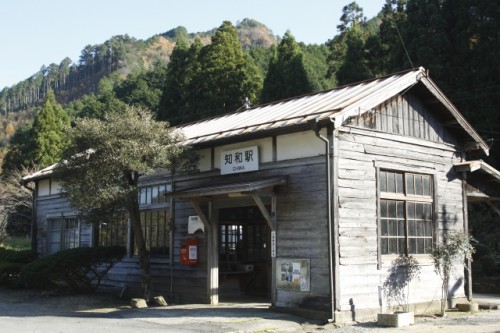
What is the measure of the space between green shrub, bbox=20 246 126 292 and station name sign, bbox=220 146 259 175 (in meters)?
4.16

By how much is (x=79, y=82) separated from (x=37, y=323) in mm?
97748

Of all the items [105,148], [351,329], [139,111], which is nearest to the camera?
[351,329]

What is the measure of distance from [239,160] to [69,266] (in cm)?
523

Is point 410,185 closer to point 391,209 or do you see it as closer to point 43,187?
point 391,209

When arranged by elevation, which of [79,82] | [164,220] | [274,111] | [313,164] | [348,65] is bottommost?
[164,220]

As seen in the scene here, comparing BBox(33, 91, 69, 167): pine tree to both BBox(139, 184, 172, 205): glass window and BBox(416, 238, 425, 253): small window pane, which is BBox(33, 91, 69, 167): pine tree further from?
BBox(416, 238, 425, 253): small window pane

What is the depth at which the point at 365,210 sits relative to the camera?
428 inches

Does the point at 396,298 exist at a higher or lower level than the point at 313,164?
lower

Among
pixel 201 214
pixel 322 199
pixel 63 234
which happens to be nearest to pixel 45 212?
pixel 63 234

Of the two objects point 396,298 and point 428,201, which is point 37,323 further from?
point 428,201

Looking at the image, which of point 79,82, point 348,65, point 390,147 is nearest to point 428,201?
point 390,147

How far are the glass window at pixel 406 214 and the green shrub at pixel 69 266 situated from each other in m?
7.03

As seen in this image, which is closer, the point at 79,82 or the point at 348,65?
the point at 348,65

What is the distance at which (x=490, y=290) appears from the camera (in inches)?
671
